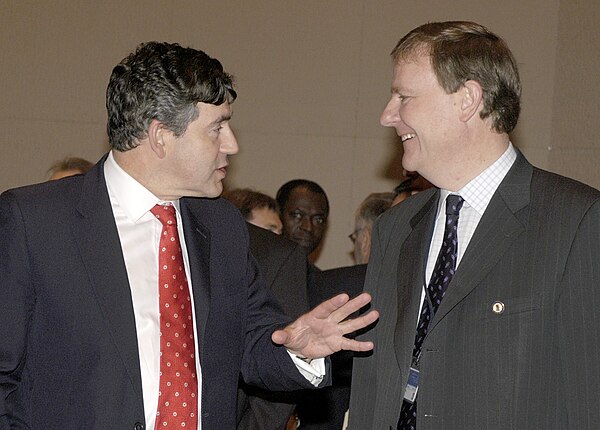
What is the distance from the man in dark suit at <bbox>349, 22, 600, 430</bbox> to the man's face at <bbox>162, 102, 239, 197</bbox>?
540 millimetres

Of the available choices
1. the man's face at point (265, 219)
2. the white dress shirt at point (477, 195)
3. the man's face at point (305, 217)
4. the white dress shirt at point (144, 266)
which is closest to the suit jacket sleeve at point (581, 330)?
the white dress shirt at point (477, 195)

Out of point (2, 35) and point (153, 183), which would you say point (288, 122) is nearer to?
point (2, 35)

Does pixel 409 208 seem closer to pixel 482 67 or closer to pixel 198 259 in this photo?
pixel 482 67

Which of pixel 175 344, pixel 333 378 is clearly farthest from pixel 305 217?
pixel 175 344

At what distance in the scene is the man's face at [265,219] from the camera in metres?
4.89

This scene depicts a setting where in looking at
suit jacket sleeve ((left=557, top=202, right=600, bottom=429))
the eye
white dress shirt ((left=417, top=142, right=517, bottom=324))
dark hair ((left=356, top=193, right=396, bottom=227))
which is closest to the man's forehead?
white dress shirt ((left=417, top=142, right=517, bottom=324))

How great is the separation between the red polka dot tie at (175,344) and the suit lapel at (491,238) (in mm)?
680

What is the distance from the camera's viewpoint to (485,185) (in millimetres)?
2723

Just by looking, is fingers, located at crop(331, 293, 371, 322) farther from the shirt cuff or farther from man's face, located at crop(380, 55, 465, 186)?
man's face, located at crop(380, 55, 465, 186)

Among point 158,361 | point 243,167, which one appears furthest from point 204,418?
point 243,167

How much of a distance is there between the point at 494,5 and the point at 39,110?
11.3 ft

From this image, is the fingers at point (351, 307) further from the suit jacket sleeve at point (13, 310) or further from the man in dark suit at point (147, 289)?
the suit jacket sleeve at point (13, 310)

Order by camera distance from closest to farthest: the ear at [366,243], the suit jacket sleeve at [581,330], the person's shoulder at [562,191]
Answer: the suit jacket sleeve at [581,330] < the person's shoulder at [562,191] < the ear at [366,243]

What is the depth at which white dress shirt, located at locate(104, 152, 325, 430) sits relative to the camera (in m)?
2.55
